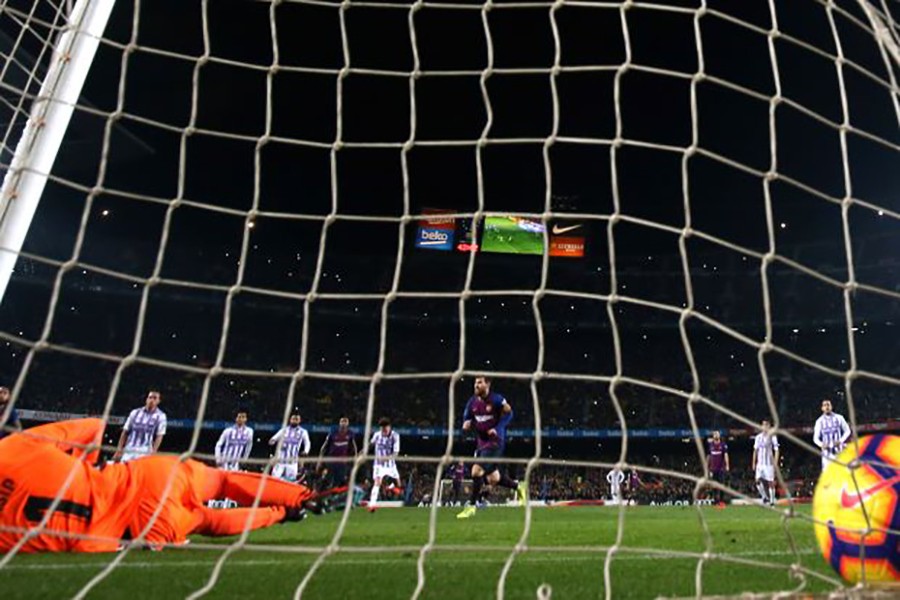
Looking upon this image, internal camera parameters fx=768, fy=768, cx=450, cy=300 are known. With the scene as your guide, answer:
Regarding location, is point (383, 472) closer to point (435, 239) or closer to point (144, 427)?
point (144, 427)

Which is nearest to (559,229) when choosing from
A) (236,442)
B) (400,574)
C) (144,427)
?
(236,442)

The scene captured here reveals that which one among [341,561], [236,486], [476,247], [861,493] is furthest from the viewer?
[476,247]

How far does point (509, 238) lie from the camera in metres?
22.5

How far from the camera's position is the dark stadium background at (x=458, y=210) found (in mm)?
14172

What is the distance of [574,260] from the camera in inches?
1000

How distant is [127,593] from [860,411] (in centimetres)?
2292

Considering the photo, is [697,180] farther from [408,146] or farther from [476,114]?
[408,146]

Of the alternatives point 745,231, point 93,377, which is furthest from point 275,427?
point 745,231

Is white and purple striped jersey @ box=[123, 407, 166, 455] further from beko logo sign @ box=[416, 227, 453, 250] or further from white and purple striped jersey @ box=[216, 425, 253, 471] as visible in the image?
beko logo sign @ box=[416, 227, 453, 250]

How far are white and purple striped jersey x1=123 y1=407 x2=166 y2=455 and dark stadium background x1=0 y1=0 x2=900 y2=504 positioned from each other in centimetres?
369

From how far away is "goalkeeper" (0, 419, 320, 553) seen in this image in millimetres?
3559

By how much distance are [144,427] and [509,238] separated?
14422 millimetres

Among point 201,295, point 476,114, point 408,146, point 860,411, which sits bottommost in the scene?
point 408,146

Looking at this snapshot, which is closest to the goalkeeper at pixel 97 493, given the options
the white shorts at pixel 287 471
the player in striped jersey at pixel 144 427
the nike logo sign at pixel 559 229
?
the player in striped jersey at pixel 144 427
